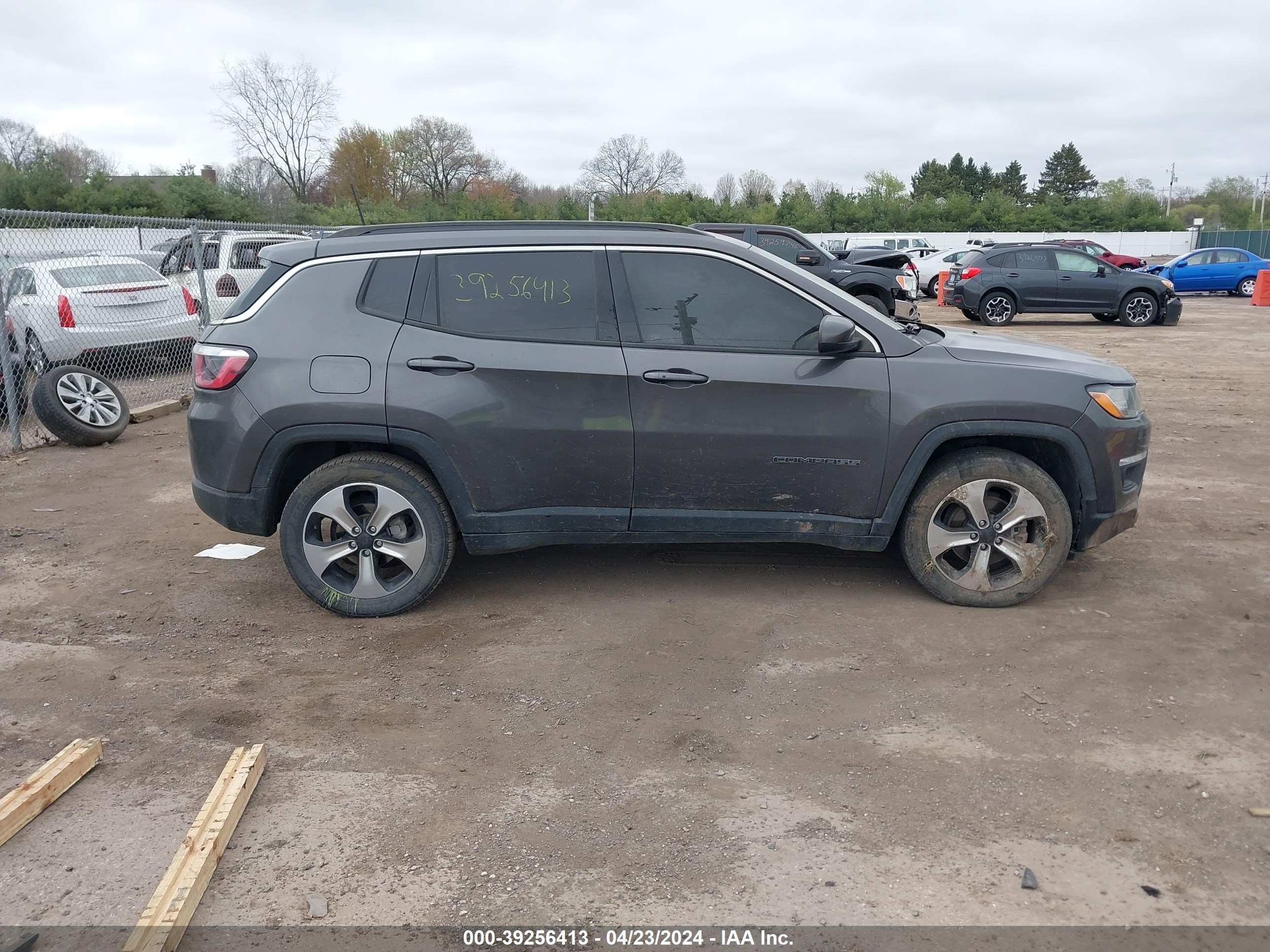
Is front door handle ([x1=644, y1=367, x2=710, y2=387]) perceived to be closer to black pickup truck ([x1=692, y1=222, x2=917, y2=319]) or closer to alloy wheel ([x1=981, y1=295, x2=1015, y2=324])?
black pickup truck ([x1=692, y1=222, x2=917, y2=319])

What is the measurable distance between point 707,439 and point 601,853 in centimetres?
216

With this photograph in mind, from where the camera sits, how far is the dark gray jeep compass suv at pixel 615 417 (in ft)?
15.1

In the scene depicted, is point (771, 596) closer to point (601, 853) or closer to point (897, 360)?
point (897, 360)

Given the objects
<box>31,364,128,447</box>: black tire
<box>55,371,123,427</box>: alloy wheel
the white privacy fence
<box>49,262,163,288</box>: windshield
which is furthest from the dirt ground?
the white privacy fence

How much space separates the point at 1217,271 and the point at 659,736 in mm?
31782

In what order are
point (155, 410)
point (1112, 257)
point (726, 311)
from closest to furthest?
point (726, 311)
point (155, 410)
point (1112, 257)

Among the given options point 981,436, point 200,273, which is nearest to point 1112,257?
point 200,273

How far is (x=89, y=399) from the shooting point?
30.0ft

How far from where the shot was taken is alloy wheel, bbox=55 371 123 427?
9.04 meters

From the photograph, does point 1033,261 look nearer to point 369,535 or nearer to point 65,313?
point 65,313

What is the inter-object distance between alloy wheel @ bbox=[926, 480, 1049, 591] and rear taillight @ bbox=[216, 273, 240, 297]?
1068 centimetres

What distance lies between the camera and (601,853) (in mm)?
2963

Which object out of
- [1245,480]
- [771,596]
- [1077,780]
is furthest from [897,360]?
[1245,480]

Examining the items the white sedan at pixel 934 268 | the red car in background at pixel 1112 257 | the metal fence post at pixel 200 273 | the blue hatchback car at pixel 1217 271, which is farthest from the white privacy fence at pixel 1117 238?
the metal fence post at pixel 200 273
